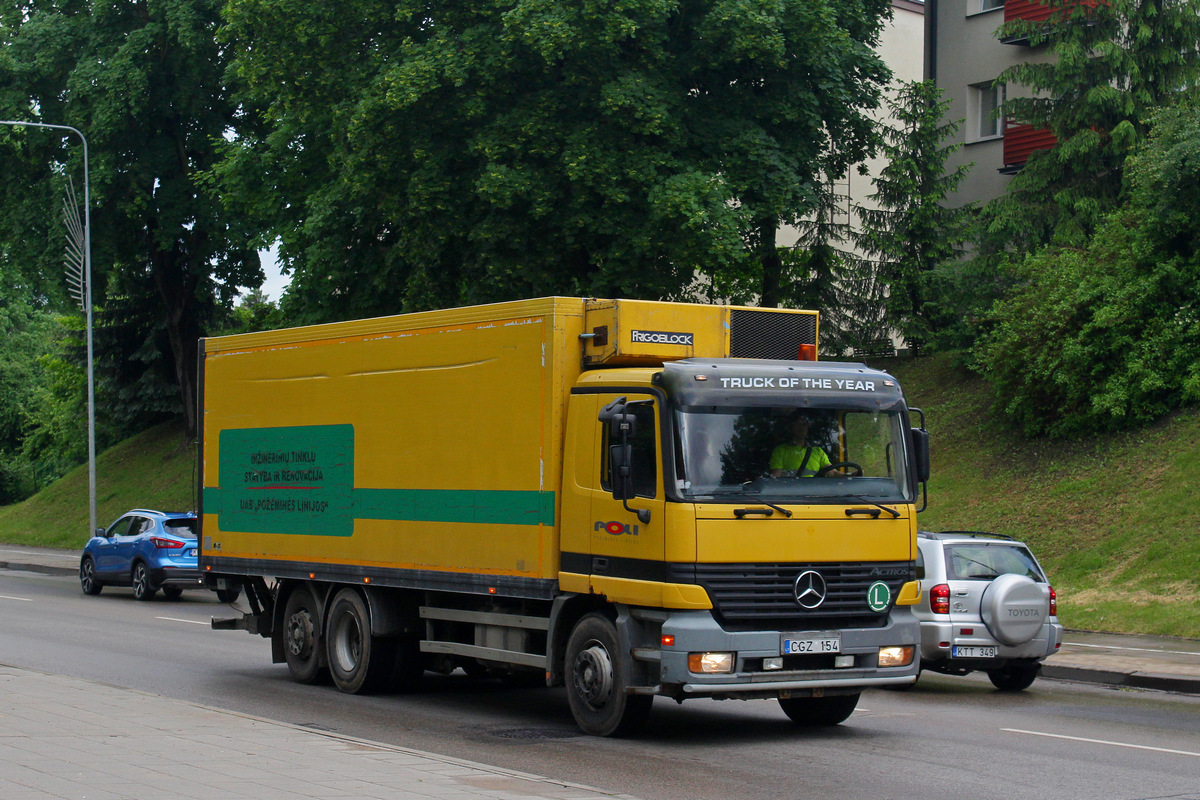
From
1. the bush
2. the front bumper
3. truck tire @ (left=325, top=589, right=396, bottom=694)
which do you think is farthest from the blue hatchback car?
the front bumper

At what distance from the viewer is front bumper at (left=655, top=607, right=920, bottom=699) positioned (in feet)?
30.6

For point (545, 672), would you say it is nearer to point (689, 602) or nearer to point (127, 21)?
point (689, 602)

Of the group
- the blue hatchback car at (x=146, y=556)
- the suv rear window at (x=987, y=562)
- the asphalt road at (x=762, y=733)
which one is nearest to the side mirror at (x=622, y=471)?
the asphalt road at (x=762, y=733)

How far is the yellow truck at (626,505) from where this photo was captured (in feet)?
31.3

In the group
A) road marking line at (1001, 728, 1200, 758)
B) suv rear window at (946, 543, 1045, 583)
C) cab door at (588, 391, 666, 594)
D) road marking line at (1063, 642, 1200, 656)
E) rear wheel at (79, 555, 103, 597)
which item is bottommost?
rear wheel at (79, 555, 103, 597)

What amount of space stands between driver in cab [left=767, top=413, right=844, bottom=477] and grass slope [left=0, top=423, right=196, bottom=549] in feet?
104

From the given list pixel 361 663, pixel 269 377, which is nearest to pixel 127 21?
pixel 269 377

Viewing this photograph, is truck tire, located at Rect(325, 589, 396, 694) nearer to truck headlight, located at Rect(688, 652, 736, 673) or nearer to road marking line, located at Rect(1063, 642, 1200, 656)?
truck headlight, located at Rect(688, 652, 736, 673)

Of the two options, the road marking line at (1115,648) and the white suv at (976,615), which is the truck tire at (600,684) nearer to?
the white suv at (976,615)

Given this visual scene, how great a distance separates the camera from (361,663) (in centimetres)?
1233

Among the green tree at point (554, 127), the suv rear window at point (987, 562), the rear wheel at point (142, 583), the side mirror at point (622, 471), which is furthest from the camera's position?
the rear wheel at point (142, 583)

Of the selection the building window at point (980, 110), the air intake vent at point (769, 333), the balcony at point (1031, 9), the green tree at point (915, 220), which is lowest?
the air intake vent at point (769, 333)

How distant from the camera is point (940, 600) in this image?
510 inches

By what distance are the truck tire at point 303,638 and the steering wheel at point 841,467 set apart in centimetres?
555
